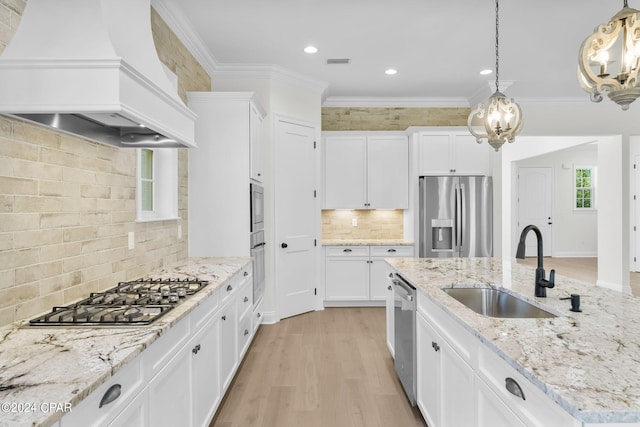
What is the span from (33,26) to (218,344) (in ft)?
6.25

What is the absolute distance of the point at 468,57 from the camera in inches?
163

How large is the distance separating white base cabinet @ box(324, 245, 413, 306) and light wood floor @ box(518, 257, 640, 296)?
3.49m

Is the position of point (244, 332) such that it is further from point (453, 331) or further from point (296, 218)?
point (453, 331)

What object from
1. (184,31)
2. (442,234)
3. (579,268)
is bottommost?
(579,268)

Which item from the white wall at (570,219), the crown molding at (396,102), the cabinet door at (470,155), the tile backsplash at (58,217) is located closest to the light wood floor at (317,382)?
the tile backsplash at (58,217)

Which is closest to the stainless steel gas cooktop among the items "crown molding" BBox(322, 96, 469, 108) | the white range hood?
the white range hood

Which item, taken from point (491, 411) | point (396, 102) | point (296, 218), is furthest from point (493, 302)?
point (396, 102)

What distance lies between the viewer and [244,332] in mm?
3225

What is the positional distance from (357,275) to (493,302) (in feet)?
9.92

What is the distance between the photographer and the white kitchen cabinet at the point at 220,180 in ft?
11.6

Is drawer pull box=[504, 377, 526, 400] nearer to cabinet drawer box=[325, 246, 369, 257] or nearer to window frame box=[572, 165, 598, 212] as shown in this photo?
cabinet drawer box=[325, 246, 369, 257]

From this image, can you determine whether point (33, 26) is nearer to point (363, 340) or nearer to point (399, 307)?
point (399, 307)

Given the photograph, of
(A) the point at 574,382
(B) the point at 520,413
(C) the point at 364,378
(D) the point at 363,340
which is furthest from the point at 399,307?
(A) the point at 574,382

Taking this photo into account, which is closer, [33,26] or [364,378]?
[33,26]
